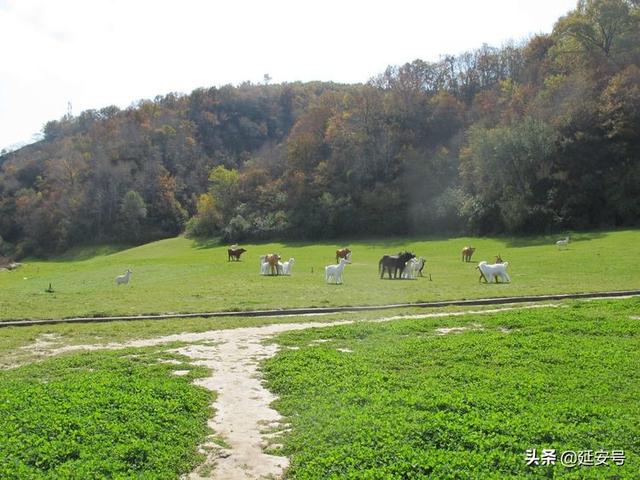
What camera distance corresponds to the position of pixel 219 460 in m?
7.21

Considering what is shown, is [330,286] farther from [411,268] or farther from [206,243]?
[206,243]

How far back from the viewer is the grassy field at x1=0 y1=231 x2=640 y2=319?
71.1 ft

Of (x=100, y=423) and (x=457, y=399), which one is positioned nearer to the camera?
(x=100, y=423)

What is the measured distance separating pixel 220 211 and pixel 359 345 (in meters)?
65.3

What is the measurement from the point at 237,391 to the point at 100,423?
9.08ft

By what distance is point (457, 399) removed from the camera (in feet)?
28.3

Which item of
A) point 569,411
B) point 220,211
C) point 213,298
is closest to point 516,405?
point 569,411

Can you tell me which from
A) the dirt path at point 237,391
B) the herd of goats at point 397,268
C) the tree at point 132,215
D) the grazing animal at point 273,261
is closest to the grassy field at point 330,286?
the herd of goats at point 397,268

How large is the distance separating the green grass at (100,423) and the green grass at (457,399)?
144cm

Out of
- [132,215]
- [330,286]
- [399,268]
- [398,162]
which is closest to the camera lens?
[330,286]

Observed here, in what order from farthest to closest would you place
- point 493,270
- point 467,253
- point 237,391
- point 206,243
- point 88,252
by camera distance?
point 88,252 < point 206,243 < point 467,253 < point 493,270 < point 237,391

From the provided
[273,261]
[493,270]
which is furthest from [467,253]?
[273,261]

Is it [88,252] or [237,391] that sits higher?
[88,252]

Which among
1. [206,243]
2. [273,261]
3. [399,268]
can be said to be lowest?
[399,268]
